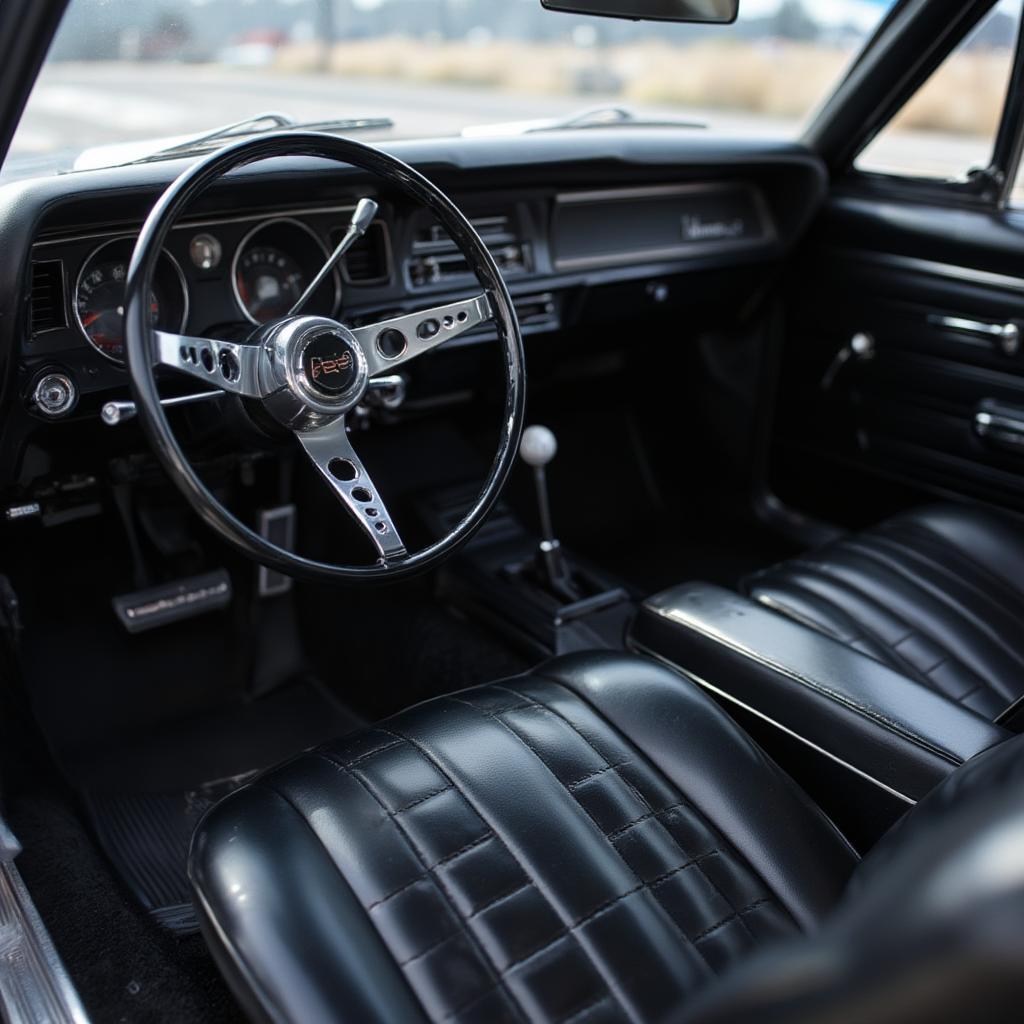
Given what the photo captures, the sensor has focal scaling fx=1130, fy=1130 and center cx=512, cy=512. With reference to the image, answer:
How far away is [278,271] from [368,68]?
1450mm

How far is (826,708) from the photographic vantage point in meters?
1.48

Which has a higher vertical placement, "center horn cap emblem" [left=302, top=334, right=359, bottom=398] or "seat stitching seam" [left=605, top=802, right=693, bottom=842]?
"center horn cap emblem" [left=302, top=334, right=359, bottom=398]

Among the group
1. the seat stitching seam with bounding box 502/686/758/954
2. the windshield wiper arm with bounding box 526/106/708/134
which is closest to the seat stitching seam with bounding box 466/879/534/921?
the seat stitching seam with bounding box 502/686/758/954

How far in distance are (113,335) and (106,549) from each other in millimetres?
748

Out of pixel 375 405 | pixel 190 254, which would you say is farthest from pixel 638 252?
pixel 190 254

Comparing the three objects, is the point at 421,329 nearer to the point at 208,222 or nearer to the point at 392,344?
the point at 392,344

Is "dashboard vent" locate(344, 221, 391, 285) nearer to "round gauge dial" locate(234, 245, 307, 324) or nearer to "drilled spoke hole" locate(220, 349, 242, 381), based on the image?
"round gauge dial" locate(234, 245, 307, 324)

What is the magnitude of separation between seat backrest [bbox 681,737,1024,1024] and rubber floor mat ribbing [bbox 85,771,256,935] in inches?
52.8

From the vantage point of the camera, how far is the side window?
95.3 inches

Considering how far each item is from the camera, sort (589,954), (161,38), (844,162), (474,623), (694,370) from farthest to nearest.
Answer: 1. (694,370)
2. (844,162)
3. (474,623)
4. (161,38)
5. (589,954)

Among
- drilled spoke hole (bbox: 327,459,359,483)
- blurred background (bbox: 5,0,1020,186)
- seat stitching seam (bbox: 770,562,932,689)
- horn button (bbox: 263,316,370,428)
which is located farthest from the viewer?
blurred background (bbox: 5,0,1020,186)

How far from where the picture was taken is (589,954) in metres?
1.17

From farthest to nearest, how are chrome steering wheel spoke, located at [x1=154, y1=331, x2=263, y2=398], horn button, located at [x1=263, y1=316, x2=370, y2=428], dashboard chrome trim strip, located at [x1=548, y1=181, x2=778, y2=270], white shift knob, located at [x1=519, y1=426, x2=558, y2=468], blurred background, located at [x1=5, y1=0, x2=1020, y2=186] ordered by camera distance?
dashboard chrome trim strip, located at [x1=548, y1=181, x2=778, y2=270] < white shift knob, located at [x1=519, y1=426, x2=558, y2=468] < blurred background, located at [x1=5, y1=0, x2=1020, y2=186] < horn button, located at [x1=263, y1=316, x2=370, y2=428] < chrome steering wheel spoke, located at [x1=154, y1=331, x2=263, y2=398]

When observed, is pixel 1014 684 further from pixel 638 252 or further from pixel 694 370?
pixel 694 370
